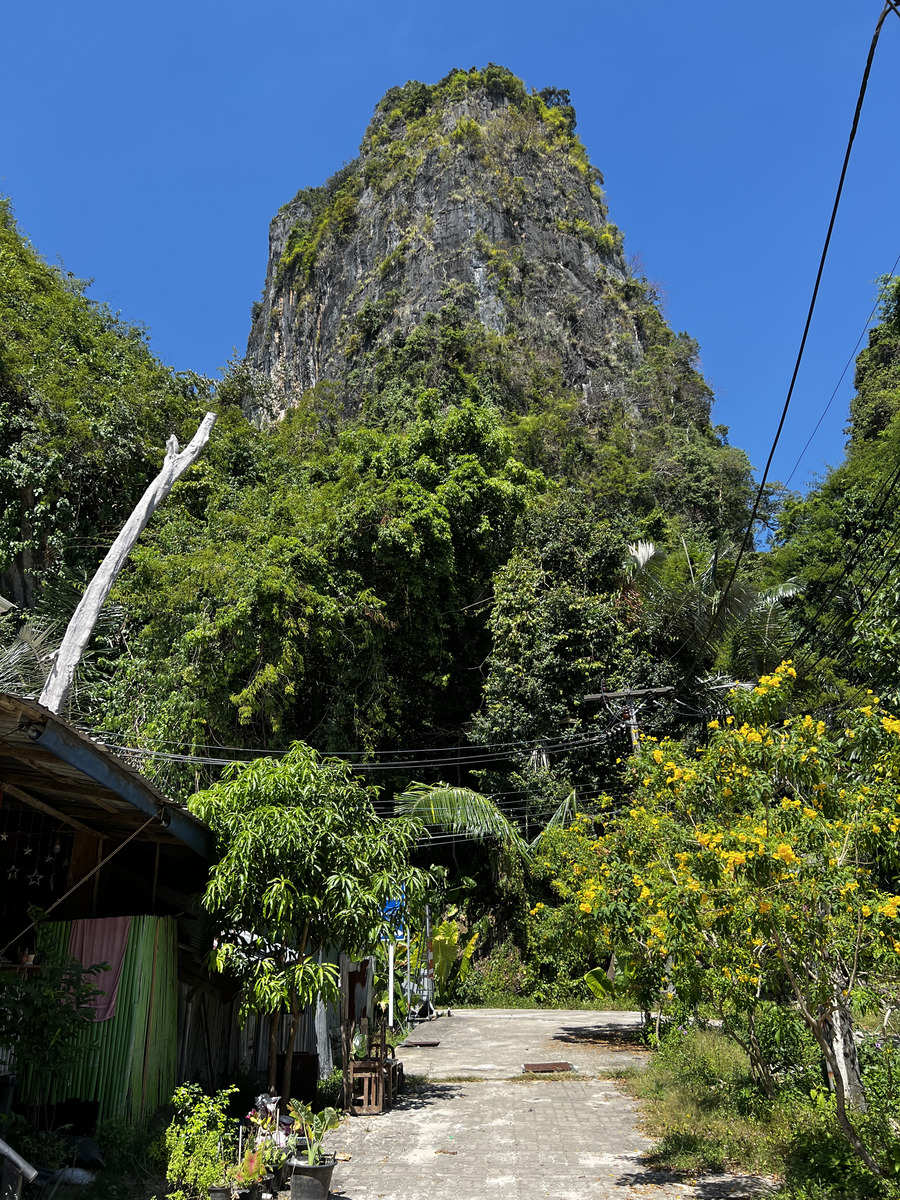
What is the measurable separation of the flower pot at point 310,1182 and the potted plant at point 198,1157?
18.0 inches

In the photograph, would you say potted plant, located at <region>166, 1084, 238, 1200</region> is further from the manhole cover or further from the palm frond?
the palm frond

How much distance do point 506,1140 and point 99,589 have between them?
912 cm

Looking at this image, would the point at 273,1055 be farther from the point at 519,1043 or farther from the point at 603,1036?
the point at 603,1036

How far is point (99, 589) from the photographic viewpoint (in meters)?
12.8

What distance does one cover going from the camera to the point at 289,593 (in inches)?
725

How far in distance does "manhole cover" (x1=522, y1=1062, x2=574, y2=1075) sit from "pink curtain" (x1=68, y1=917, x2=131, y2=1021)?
709cm

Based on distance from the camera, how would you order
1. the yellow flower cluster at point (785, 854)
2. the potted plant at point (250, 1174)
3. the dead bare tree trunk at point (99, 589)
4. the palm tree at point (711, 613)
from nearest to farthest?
the yellow flower cluster at point (785, 854), the potted plant at point (250, 1174), the dead bare tree trunk at point (99, 589), the palm tree at point (711, 613)

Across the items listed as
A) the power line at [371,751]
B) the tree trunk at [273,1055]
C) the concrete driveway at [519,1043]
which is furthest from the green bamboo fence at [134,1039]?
the power line at [371,751]

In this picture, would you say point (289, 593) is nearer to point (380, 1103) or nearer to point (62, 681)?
point (62, 681)

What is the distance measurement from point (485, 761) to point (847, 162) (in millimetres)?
19031

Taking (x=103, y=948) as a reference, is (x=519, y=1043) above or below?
below

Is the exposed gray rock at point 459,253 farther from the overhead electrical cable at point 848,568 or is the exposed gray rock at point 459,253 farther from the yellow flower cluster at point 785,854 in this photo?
the yellow flower cluster at point 785,854

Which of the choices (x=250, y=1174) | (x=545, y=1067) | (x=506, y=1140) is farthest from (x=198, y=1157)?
(x=545, y=1067)

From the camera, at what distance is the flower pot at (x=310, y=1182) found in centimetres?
605
